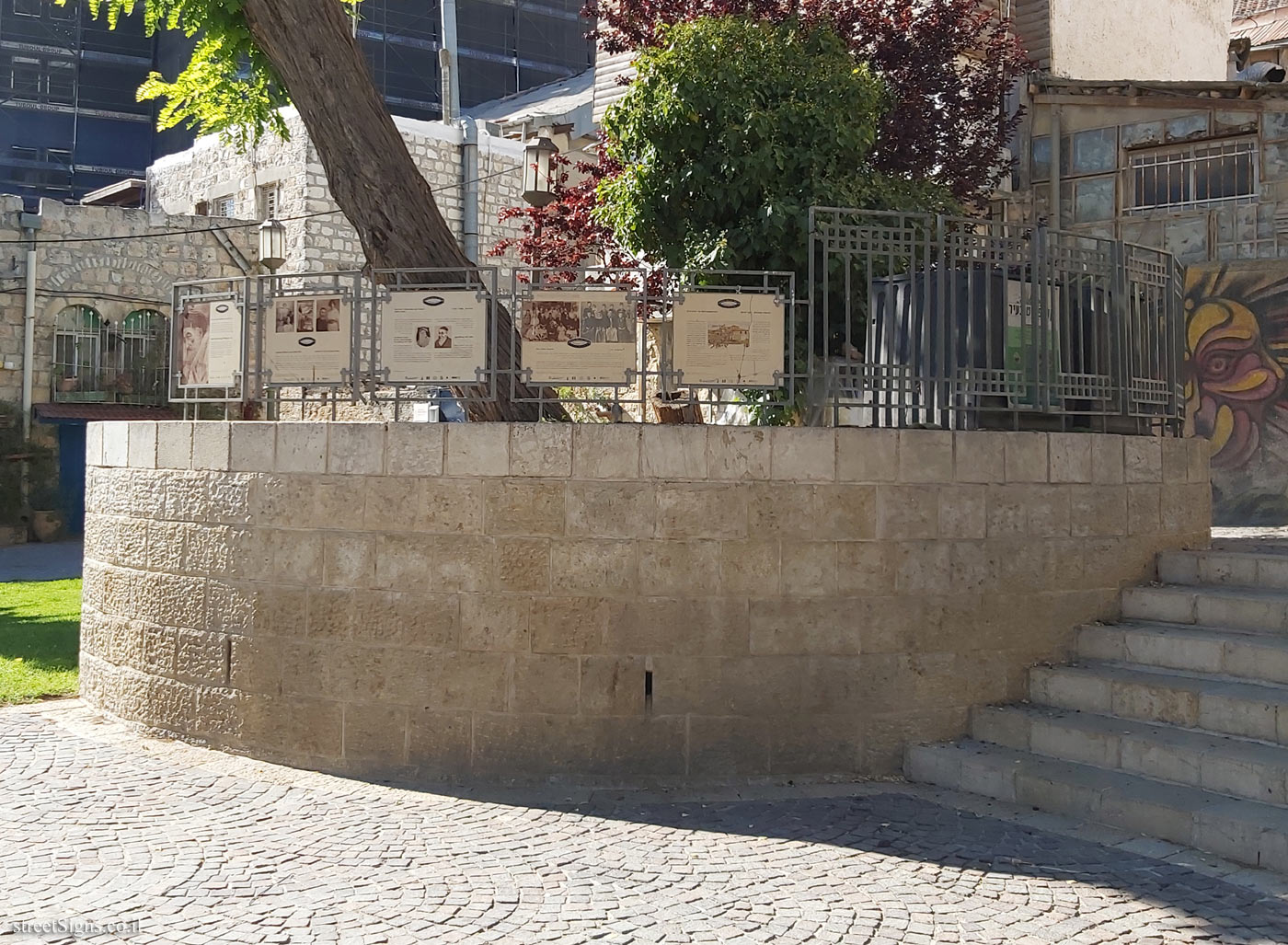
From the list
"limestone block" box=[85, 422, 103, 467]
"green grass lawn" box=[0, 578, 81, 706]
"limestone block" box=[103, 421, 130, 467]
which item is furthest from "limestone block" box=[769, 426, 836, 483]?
"green grass lawn" box=[0, 578, 81, 706]

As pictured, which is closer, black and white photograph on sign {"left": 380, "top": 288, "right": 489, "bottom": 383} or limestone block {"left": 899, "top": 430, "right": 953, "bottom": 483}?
limestone block {"left": 899, "top": 430, "right": 953, "bottom": 483}

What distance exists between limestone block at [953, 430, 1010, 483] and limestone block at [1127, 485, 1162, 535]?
1091mm

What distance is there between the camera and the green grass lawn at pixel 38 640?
8.88 metres

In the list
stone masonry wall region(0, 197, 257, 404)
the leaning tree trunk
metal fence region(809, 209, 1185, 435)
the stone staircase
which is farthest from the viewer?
stone masonry wall region(0, 197, 257, 404)

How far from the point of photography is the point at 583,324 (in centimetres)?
685

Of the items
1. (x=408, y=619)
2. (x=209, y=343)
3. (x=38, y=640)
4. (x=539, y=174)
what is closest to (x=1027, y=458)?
(x=408, y=619)

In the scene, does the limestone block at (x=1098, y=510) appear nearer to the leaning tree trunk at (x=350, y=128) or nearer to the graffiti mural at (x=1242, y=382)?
the leaning tree trunk at (x=350, y=128)

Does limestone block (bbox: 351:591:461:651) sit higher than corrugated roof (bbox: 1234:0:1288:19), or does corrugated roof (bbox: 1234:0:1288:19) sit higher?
corrugated roof (bbox: 1234:0:1288:19)

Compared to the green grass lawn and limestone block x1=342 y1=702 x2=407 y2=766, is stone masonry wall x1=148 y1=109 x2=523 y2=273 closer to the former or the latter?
the green grass lawn

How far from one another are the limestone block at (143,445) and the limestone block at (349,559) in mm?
1545

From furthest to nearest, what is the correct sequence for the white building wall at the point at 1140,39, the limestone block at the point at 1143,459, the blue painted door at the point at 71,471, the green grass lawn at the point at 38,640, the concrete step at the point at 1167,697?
the blue painted door at the point at 71,471, the white building wall at the point at 1140,39, the green grass lawn at the point at 38,640, the limestone block at the point at 1143,459, the concrete step at the point at 1167,697

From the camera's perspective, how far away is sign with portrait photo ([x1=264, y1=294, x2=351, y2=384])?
23.6 feet

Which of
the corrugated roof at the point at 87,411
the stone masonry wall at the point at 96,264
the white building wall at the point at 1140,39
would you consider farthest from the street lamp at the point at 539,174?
the corrugated roof at the point at 87,411

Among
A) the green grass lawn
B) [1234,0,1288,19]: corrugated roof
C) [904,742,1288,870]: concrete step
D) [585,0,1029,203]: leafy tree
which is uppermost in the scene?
[1234,0,1288,19]: corrugated roof
